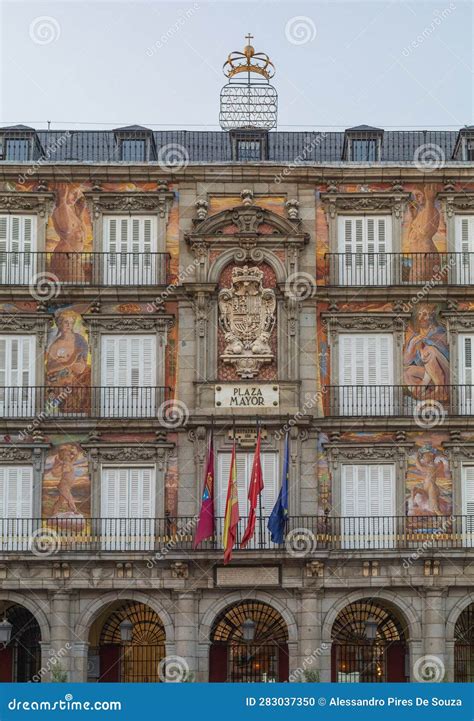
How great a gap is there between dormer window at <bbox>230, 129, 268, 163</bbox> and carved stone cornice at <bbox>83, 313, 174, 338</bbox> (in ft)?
21.7

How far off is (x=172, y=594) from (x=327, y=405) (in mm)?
7318

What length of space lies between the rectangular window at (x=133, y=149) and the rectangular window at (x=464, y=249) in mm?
10549

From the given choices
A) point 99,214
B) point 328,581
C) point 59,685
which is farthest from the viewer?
point 99,214

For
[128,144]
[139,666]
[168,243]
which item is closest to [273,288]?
[168,243]

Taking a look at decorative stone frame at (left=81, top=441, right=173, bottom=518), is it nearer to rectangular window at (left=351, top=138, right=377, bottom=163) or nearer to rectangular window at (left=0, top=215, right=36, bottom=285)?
rectangular window at (left=0, top=215, right=36, bottom=285)

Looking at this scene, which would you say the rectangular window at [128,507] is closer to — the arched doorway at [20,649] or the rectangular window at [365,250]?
the arched doorway at [20,649]

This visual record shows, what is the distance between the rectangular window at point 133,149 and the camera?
5062cm

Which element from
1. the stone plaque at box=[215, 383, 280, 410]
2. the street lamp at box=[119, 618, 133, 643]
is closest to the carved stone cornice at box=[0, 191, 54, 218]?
the stone plaque at box=[215, 383, 280, 410]

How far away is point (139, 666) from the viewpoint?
47031mm

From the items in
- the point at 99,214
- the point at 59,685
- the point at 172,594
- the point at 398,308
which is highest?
the point at 99,214

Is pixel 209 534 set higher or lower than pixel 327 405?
lower

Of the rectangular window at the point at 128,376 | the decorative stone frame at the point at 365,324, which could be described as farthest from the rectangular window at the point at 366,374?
the rectangular window at the point at 128,376

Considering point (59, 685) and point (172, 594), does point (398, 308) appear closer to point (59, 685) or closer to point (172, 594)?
point (172, 594)

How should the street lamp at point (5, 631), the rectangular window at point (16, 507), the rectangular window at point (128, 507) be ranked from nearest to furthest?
the street lamp at point (5, 631)
the rectangular window at point (128, 507)
the rectangular window at point (16, 507)
